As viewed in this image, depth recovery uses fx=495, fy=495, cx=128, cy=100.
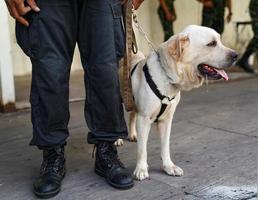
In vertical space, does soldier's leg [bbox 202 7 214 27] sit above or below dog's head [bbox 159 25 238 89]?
below

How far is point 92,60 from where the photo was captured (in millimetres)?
3133

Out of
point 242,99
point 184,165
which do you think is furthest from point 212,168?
point 242,99

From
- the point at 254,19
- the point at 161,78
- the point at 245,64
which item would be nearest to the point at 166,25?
the point at 254,19

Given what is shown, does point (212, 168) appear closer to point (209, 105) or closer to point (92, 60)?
point (92, 60)

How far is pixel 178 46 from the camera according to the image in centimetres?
312

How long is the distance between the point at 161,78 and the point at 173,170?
67 centimetres

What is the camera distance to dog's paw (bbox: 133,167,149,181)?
335 centimetres

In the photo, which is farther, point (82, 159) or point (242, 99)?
point (242, 99)

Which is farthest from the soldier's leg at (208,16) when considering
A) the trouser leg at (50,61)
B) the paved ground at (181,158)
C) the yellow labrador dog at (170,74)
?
the trouser leg at (50,61)

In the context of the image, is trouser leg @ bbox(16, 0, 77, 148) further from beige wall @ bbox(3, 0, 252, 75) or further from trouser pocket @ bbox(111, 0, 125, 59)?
beige wall @ bbox(3, 0, 252, 75)

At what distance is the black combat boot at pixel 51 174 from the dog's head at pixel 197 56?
93 centimetres

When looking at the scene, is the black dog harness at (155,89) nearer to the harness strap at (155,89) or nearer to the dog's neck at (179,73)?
the harness strap at (155,89)

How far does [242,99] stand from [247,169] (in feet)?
7.97

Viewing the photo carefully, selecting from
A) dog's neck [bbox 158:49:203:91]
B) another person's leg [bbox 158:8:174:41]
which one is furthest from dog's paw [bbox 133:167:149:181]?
another person's leg [bbox 158:8:174:41]
